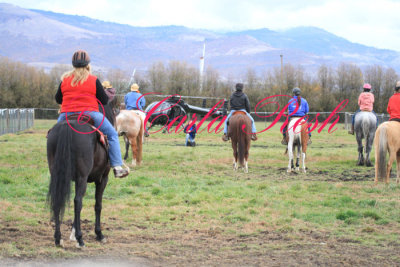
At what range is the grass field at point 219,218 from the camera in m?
6.08

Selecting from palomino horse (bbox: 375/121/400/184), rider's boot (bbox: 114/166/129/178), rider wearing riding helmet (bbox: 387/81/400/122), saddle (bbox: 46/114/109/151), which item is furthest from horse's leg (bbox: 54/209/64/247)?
rider wearing riding helmet (bbox: 387/81/400/122)

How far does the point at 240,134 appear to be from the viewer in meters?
13.9

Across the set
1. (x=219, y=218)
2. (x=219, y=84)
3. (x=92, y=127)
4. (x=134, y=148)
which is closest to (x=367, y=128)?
(x=134, y=148)

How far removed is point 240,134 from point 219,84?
179ft

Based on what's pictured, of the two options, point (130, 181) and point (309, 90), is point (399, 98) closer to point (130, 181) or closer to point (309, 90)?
point (130, 181)

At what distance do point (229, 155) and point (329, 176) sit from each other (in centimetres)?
468

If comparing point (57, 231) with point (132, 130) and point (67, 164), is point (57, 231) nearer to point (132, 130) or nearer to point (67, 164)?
point (67, 164)

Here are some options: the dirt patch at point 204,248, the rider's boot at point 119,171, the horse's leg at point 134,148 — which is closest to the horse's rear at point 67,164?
the dirt patch at point 204,248

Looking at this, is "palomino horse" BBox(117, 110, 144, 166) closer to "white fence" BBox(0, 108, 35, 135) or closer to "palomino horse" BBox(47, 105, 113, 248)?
"palomino horse" BBox(47, 105, 113, 248)

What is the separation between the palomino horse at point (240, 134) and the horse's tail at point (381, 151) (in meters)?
3.58

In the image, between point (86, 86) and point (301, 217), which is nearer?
point (86, 86)

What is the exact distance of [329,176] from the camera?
13.7 metres

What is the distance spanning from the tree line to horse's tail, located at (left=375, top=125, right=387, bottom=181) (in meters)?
41.6

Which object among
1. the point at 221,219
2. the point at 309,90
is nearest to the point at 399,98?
the point at 221,219
